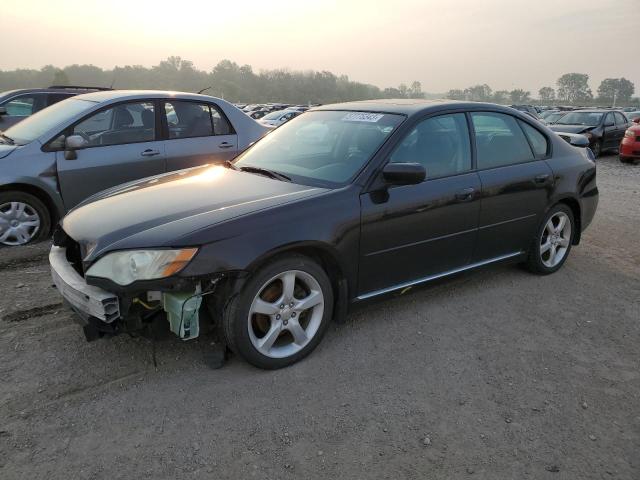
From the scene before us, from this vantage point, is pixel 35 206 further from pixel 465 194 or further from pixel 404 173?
pixel 465 194

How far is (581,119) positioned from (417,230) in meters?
14.4

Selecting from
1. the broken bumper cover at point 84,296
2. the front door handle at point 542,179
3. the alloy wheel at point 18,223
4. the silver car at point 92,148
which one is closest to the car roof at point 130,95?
the silver car at point 92,148

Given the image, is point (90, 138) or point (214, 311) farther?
point (90, 138)

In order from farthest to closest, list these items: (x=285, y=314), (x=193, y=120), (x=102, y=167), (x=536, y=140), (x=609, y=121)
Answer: (x=609, y=121) < (x=193, y=120) < (x=102, y=167) < (x=536, y=140) < (x=285, y=314)

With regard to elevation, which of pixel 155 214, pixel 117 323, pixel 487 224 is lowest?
pixel 117 323

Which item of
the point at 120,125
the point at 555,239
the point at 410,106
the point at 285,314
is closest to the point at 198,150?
the point at 120,125

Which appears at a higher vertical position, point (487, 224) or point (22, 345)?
point (487, 224)

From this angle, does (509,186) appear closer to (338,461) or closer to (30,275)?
(338,461)

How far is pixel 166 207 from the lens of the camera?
3082 mm

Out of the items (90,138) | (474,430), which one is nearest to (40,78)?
(90,138)

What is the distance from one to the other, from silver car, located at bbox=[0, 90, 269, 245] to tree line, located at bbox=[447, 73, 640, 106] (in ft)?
320

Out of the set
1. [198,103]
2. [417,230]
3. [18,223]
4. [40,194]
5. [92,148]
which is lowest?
[18,223]

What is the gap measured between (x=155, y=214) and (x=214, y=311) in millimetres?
674

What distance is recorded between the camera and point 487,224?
157 inches
